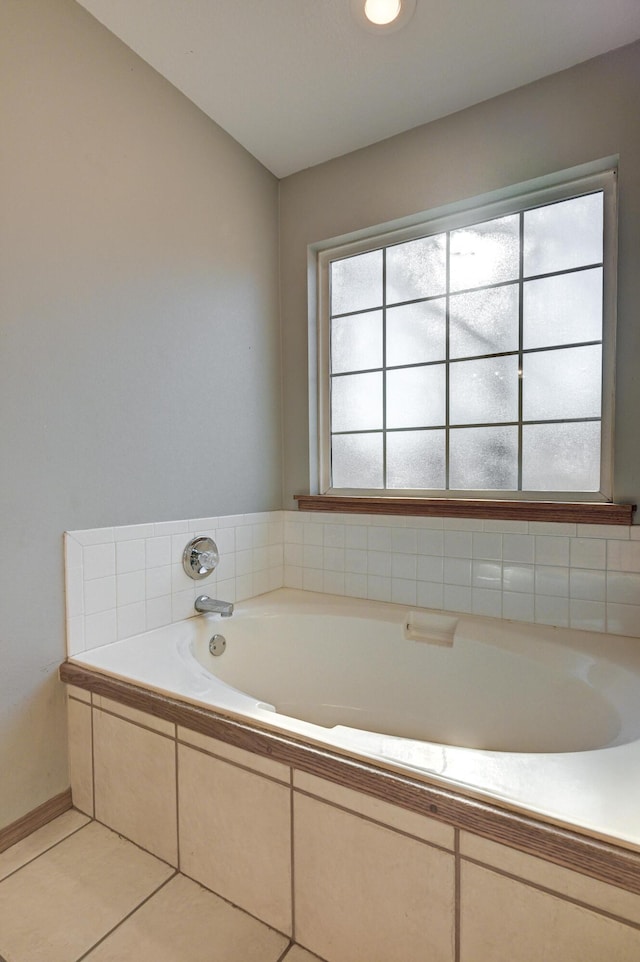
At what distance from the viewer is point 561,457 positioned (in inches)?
63.4

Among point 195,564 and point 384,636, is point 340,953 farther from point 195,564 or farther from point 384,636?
point 195,564

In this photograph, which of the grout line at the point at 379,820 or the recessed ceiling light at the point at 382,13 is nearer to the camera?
the grout line at the point at 379,820

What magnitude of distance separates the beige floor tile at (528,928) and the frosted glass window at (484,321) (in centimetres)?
156

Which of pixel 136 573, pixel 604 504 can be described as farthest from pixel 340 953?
pixel 604 504

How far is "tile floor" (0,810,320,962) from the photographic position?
90cm

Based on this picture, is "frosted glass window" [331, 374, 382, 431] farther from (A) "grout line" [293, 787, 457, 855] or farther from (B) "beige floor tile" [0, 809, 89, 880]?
(B) "beige floor tile" [0, 809, 89, 880]

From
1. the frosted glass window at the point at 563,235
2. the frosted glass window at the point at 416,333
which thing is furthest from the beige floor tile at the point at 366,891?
the frosted glass window at the point at 563,235

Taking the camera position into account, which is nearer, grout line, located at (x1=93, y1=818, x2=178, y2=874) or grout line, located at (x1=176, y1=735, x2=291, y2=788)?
grout line, located at (x1=176, y1=735, x2=291, y2=788)

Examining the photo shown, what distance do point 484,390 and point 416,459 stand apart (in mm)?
378

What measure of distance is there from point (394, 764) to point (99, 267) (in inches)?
59.3

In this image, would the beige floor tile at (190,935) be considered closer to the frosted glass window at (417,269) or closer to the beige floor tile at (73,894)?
the beige floor tile at (73,894)

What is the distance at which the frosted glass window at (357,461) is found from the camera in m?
2.00

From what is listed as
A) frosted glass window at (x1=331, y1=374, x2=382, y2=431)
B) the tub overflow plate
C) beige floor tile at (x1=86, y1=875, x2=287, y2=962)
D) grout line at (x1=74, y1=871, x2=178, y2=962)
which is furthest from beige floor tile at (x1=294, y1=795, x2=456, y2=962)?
frosted glass window at (x1=331, y1=374, x2=382, y2=431)

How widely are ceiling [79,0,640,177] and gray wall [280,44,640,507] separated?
0.07 metres
